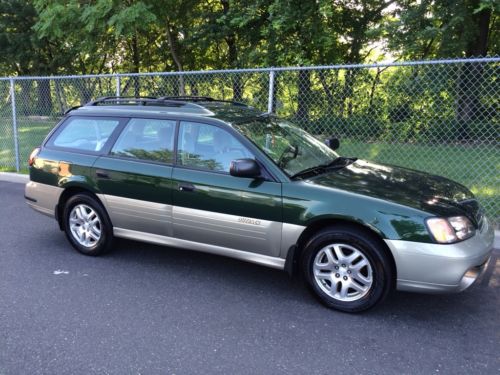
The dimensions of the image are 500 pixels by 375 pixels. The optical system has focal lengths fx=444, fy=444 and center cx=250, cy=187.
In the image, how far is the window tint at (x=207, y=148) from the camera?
405 centimetres

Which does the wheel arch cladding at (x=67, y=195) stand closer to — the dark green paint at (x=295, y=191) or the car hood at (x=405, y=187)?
the dark green paint at (x=295, y=191)

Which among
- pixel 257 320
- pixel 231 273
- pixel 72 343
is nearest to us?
pixel 72 343

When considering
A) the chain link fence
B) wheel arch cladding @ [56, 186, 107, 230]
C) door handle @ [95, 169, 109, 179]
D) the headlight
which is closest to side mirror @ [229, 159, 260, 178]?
the headlight

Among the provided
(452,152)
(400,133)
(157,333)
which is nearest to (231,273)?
(157,333)

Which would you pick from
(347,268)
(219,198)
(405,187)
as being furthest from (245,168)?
(405,187)

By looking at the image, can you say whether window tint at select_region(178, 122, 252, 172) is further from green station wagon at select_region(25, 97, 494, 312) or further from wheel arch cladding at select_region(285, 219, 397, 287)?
wheel arch cladding at select_region(285, 219, 397, 287)

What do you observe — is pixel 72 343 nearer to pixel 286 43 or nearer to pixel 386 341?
pixel 386 341

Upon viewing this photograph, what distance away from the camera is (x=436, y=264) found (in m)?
3.24

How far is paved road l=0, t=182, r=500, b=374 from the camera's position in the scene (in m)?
2.94

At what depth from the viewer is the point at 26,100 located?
1069cm

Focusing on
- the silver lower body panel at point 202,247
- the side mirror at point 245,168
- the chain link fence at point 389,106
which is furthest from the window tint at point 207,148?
the chain link fence at point 389,106

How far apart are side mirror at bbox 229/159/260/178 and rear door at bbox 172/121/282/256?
0.49ft

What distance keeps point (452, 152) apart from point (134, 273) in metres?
6.22

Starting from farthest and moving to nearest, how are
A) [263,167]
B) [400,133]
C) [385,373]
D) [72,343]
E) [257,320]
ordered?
[400,133], [263,167], [257,320], [72,343], [385,373]
